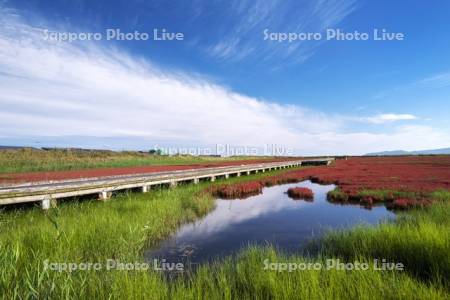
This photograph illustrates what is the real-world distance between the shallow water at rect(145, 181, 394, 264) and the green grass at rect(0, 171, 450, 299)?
3.00 ft

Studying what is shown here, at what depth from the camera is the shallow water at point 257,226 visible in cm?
811

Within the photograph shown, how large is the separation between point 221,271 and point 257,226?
19.5 feet

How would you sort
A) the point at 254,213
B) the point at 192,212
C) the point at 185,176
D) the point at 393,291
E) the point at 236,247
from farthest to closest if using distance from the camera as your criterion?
the point at 185,176
the point at 254,213
the point at 192,212
the point at 236,247
the point at 393,291

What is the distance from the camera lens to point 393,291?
419 cm

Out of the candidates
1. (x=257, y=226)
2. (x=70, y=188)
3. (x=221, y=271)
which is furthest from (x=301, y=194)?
(x=221, y=271)

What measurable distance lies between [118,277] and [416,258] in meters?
5.83

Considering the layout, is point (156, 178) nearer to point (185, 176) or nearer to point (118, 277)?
point (185, 176)

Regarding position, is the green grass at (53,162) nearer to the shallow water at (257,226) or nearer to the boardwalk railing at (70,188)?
the boardwalk railing at (70,188)

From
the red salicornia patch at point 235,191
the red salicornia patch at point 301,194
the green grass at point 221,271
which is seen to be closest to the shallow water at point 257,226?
the green grass at point 221,271

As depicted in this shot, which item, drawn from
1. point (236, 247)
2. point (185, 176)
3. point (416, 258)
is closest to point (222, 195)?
point (185, 176)

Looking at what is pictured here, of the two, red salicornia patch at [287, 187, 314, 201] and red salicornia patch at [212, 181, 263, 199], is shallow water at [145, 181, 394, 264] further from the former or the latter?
red salicornia patch at [212, 181, 263, 199]

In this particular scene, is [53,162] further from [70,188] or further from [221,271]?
[221,271]

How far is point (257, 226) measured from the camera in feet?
36.7

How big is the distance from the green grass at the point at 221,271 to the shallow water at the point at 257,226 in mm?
914
